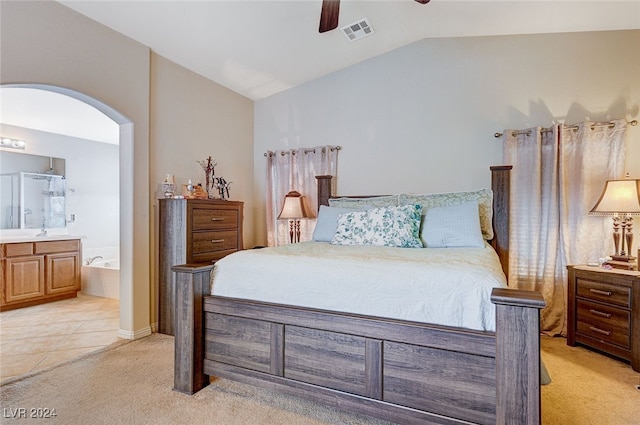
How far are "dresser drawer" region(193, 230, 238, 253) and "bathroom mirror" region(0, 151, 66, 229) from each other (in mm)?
2952

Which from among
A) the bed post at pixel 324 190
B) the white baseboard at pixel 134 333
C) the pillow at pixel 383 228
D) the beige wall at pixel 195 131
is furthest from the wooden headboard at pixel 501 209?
the white baseboard at pixel 134 333

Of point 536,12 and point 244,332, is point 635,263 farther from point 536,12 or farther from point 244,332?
point 244,332

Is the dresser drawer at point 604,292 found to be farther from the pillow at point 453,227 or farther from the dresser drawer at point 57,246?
the dresser drawer at point 57,246

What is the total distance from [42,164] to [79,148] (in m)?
0.60

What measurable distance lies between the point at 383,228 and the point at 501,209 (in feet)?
4.10

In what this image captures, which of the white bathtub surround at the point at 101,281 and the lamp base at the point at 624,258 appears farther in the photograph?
the white bathtub surround at the point at 101,281

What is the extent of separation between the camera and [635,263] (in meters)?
2.48

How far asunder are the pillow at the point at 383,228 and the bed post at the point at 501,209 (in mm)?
851

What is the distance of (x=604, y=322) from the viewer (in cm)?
244

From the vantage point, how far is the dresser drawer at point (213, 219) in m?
2.98

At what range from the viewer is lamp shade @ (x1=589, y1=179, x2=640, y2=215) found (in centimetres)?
242

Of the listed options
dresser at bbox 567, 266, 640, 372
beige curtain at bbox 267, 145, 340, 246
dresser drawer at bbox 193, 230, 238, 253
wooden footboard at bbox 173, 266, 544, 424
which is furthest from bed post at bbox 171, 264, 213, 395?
dresser at bbox 567, 266, 640, 372

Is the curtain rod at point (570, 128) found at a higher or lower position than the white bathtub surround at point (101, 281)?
higher

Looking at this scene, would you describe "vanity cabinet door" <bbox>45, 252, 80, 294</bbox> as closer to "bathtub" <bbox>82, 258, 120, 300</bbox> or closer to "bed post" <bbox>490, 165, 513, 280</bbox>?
"bathtub" <bbox>82, 258, 120, 300</bbox>
